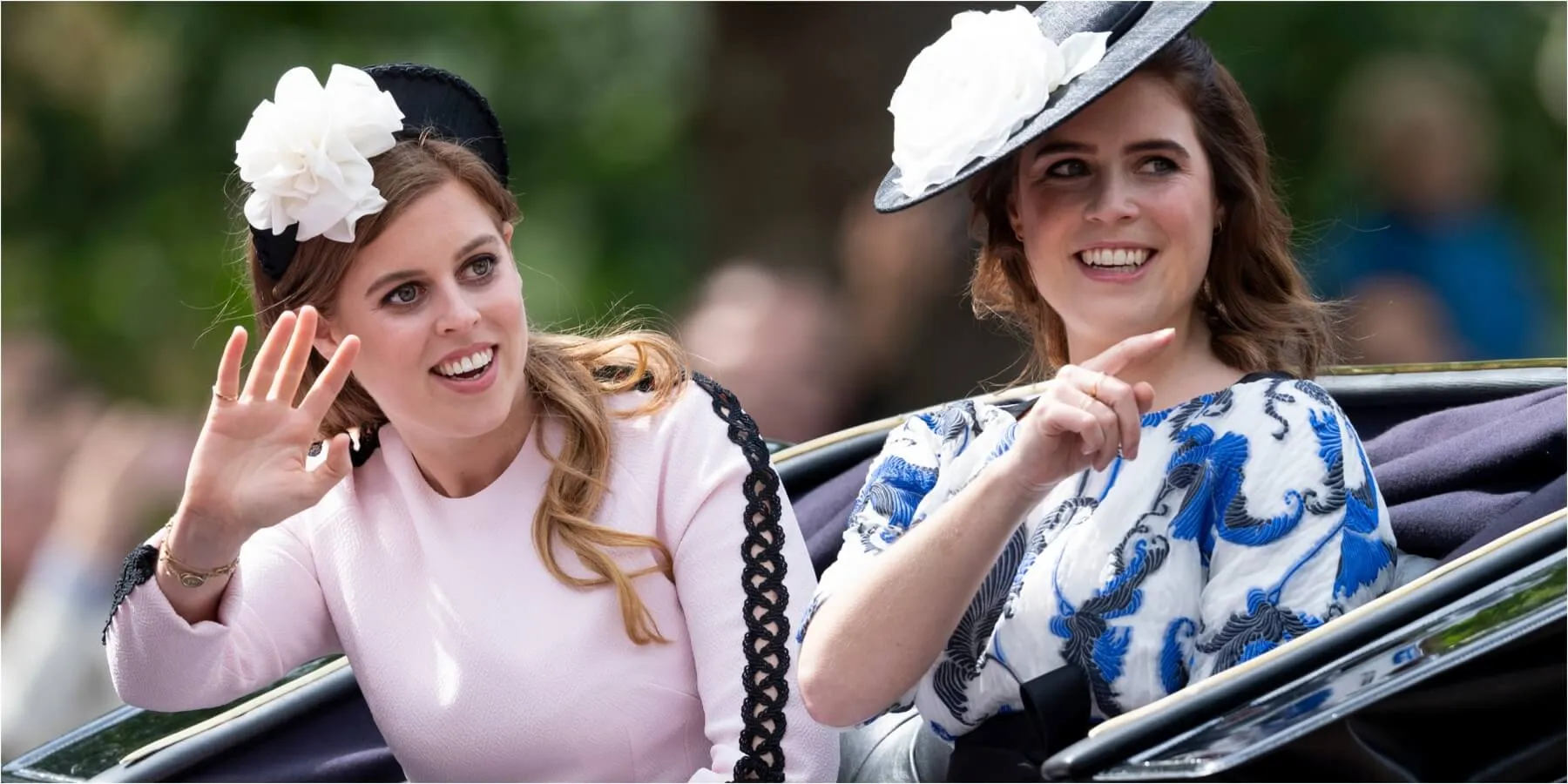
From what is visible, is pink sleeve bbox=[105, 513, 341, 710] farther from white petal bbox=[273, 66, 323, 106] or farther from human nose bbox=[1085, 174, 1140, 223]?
human nose bbox=[1085, 174, 1140, 223]

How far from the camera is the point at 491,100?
8.30 metres

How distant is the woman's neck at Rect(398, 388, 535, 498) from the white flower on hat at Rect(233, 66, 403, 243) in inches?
13.4

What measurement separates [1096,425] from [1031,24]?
60 centimetres

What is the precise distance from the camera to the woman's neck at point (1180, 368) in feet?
7.38

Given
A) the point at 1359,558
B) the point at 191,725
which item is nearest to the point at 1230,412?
the point at 1359,558

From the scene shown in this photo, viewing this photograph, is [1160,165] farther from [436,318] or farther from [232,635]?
[232,635]

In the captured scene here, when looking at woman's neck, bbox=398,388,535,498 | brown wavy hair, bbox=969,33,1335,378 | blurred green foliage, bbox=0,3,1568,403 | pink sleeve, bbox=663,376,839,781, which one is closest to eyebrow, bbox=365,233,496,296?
woman's neck, bbox=398,388,535,498

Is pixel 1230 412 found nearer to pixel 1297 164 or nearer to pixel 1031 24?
pixel 1031 24

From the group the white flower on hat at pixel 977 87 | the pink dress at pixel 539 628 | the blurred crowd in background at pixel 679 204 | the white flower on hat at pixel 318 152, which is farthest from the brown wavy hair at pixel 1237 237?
the white flower on hat at pixel 318 152

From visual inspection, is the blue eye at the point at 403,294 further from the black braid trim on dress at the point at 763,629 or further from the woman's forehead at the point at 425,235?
the black braid trim on dress at the point at 763,629

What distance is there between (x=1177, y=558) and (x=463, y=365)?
37.3 inches

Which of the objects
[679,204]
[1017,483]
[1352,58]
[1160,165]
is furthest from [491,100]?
[1017,483]

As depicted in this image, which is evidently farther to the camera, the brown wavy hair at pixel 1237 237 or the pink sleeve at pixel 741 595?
the pink sleeve at pixel 741 595

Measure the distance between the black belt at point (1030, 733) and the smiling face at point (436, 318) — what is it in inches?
29.7
